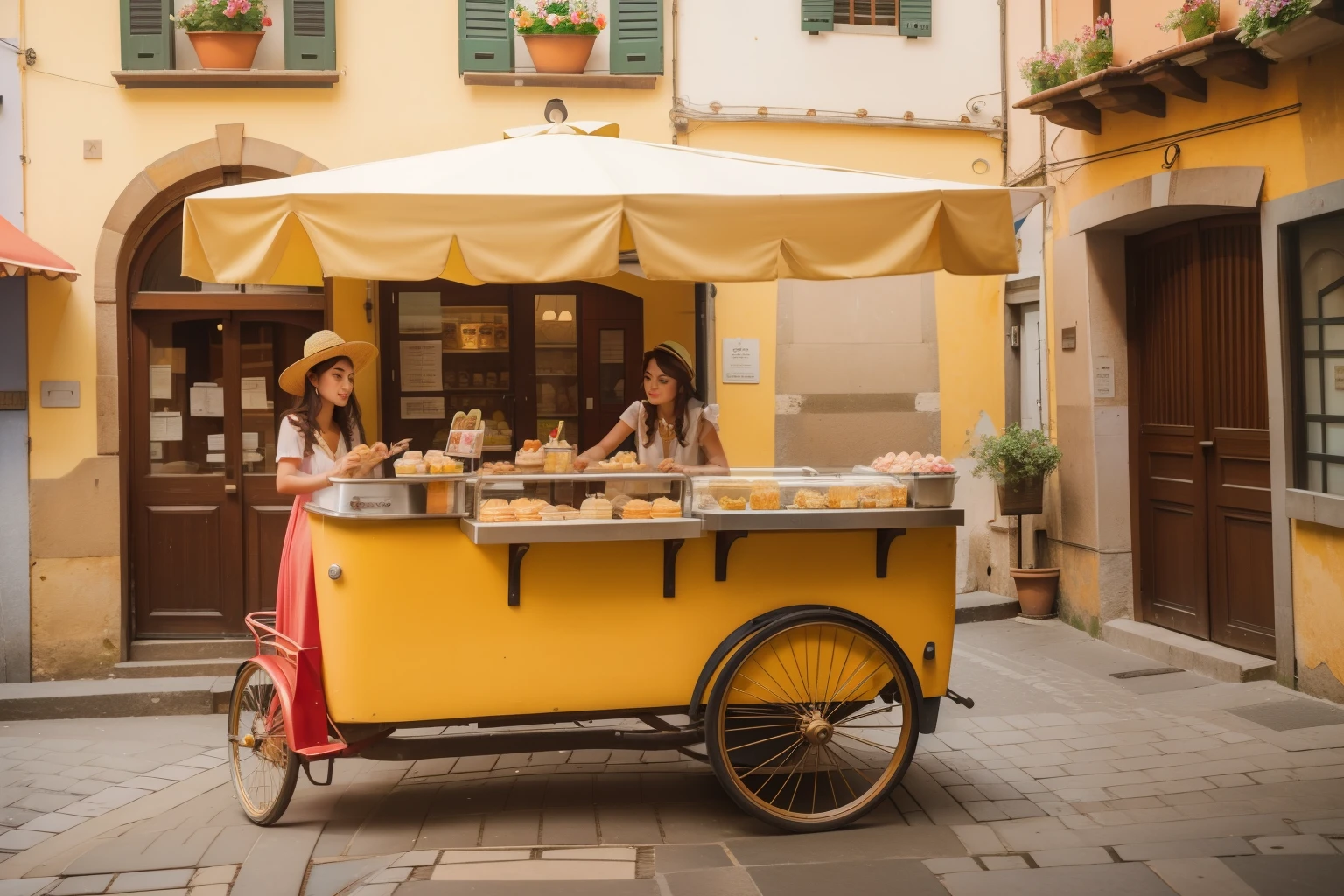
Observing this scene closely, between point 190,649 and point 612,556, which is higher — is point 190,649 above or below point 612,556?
below

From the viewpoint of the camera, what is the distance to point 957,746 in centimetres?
601

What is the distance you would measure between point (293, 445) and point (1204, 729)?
15.2 feet

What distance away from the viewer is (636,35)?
8.84 meters

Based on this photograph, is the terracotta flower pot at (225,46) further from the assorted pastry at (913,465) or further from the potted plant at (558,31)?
the assorted pastry at (913,465)

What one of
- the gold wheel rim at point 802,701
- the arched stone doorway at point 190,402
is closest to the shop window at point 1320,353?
the gold wheel rim at point 802,701

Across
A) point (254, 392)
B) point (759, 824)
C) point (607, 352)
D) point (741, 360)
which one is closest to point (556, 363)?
point (607, 352)

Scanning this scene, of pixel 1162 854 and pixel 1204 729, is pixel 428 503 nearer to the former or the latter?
pixel 1162 854

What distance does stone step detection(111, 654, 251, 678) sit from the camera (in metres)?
8.21

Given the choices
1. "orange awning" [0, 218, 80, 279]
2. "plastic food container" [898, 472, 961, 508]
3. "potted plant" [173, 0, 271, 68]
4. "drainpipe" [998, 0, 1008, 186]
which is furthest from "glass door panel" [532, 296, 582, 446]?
"plastic food container" [898, 472, 961, 508]

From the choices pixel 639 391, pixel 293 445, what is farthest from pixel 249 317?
pixel 293 445

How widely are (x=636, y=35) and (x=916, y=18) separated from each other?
7.16ft

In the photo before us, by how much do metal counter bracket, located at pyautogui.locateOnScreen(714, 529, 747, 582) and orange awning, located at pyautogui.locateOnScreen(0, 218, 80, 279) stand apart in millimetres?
4932

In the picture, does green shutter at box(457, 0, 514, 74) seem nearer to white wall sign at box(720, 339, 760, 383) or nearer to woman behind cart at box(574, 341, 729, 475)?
white wall sign at box(720, 339, 760, 383)

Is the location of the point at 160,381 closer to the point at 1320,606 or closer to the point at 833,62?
the point at 833,62
